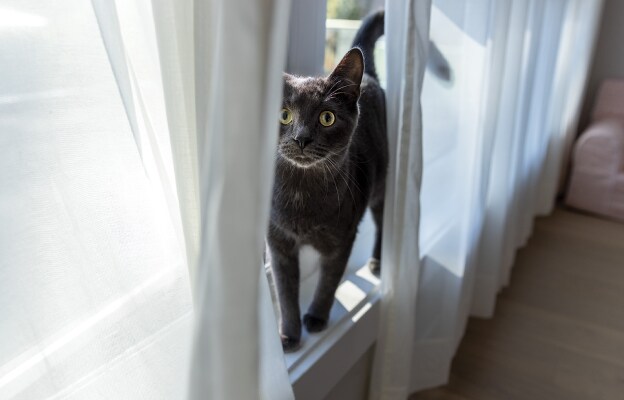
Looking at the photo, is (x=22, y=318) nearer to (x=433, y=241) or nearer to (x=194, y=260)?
(x=194, y=260)

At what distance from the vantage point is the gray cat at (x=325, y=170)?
0.80 metres

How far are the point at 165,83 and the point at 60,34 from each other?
103 millimetres

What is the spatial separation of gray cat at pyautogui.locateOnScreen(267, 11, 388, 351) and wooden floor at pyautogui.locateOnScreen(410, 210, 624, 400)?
780mm

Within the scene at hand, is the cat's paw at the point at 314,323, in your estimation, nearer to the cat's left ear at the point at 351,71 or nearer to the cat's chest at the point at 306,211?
the cat's chest at the point at 306,211

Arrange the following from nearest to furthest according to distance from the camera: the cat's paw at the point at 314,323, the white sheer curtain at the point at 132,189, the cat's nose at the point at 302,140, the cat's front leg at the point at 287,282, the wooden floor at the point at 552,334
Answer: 1. the white sheer curtain at the point at 132,189
2. the cat's nose at the point at 302,140
3. the cat's front leg at the point at 287,282
4. the cat's paw at the point at 314,323
5. the wooden floor at the point at 552,334

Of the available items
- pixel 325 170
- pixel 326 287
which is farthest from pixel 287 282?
pixel 325 170

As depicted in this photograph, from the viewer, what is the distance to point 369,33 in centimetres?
111

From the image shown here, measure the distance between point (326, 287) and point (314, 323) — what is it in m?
0.08

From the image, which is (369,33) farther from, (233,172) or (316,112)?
(233,172)

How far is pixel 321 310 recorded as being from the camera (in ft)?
3.43

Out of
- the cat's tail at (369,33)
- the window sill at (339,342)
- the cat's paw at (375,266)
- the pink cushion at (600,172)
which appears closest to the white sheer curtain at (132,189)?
the window sill at (339,342)

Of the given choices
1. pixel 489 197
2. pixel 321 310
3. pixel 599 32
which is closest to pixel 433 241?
pixel 489 197

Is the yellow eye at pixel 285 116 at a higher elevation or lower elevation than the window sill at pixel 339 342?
higher

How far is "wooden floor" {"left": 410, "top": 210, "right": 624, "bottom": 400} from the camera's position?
5.20ft
